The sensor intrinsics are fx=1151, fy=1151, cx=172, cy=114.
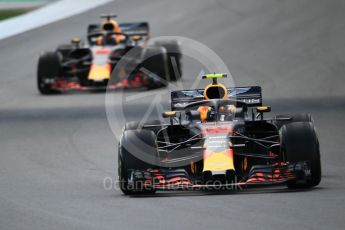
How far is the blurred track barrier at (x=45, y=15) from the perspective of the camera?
39719 millimetres

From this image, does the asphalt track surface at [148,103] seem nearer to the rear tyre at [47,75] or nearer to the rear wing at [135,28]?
the rear tyre at [47,75]

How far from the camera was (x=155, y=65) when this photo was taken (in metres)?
30.5

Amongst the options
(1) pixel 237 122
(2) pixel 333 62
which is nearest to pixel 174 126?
(1) pixel 237 122

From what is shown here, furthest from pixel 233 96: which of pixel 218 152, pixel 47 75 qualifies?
pixel 47 75

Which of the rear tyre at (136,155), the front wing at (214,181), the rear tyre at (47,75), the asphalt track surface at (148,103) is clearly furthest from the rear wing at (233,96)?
the rear tyre at (47,75)

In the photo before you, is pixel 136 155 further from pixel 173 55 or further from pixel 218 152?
pixel 173 55

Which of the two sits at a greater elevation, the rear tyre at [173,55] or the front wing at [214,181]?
the rear tyre at [173,55]

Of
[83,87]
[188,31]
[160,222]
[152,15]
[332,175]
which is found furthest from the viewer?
[152,15]

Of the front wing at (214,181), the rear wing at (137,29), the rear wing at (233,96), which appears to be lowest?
the front wing at (214,181)

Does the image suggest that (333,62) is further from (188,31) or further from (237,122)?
(237,122)

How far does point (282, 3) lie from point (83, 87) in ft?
40.0

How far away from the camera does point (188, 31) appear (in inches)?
1516

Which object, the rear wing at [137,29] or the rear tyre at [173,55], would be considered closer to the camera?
the rear tyre at [173,55]

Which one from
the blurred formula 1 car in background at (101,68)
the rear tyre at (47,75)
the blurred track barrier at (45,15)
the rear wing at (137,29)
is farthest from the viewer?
the blurred track barrier at (45,15)
